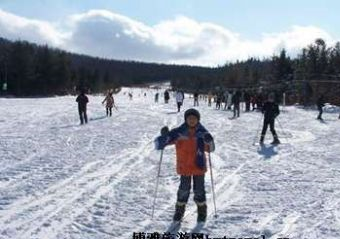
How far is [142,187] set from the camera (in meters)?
12.0

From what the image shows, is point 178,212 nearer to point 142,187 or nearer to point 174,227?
point 174,227

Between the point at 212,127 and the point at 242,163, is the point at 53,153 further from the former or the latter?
the point at 212,127

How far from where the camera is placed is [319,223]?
355 inches

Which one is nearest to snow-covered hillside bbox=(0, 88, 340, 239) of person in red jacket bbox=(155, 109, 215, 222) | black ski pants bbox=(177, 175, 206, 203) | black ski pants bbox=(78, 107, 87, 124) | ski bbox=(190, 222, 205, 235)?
ski bbox=(190, 222, 205, 235)

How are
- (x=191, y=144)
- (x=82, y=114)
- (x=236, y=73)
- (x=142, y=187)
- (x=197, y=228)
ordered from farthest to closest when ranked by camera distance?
(x=236, y=73)
(x=82, y=114)
(x=142, y=187)
(x=191, y=144)
(x=197, y=228)

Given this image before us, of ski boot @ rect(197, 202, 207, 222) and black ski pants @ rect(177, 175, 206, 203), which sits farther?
ski boot @ rect(197, 202, 207, 222)

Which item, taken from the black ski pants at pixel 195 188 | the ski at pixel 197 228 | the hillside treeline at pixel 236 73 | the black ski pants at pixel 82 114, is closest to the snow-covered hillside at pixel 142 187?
the ski at pixel 197 228

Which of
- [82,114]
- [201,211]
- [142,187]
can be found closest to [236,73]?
[82,114]

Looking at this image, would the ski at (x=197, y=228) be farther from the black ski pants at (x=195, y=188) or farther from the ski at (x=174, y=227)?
the black ski pants at (x=195, y=188)

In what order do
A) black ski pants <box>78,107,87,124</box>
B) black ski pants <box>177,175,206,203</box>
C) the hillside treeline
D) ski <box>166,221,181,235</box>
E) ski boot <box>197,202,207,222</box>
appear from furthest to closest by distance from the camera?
the hillside treeline
black ski pants <box>78,107,87,124</box>
ski boot <box>197,202,207,222</box>
black ski pants <box>177,175,206,203</box>
ski <box>166,221,181,235</box>

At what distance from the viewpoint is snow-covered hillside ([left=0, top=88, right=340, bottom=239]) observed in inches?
342

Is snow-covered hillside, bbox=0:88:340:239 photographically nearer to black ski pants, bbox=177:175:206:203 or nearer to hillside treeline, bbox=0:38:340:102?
black ski pants, bbox=177:175:206:203

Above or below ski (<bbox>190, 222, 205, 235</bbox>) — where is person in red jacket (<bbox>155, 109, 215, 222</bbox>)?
above

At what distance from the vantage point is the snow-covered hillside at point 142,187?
868 centimetres
